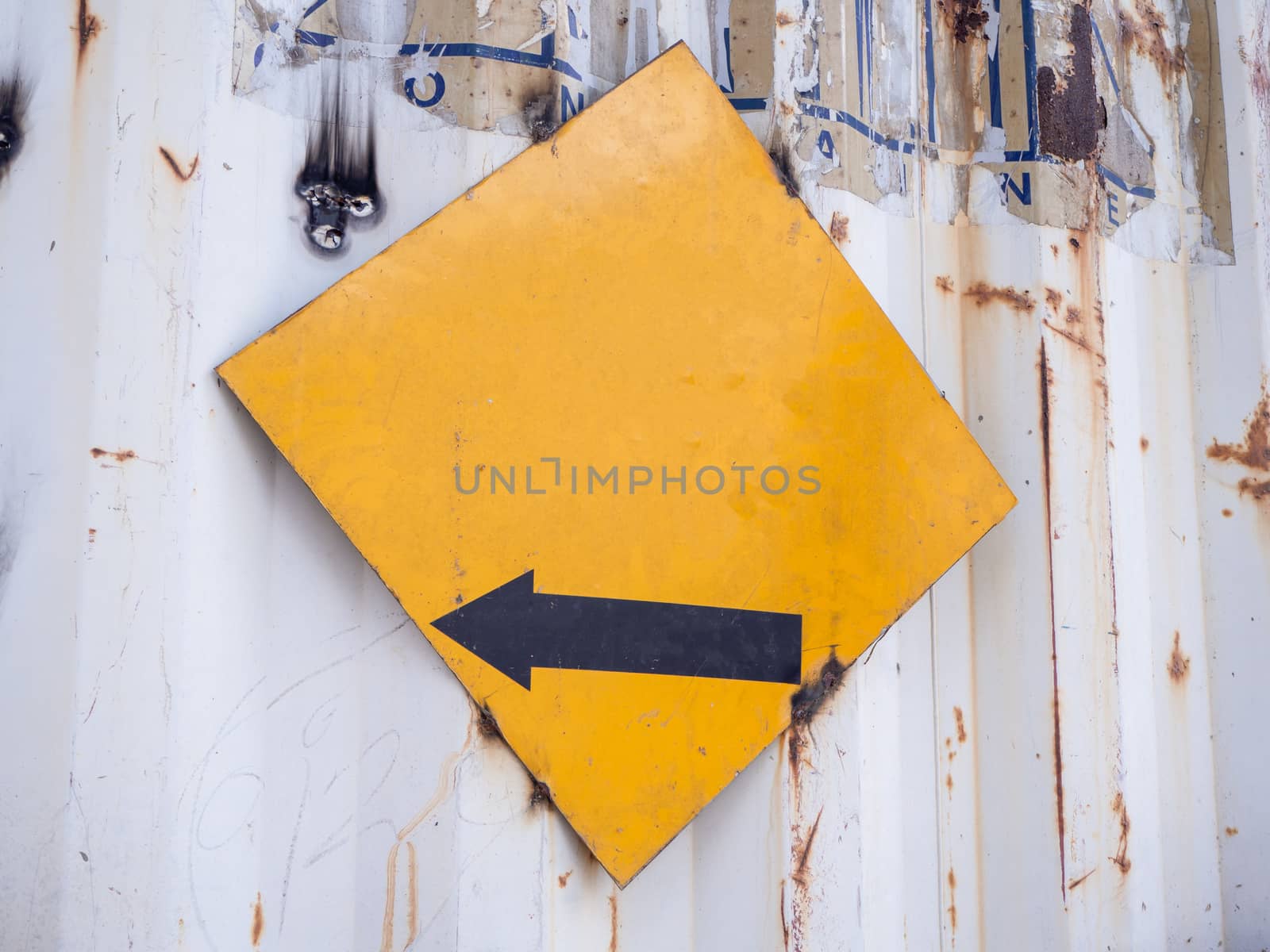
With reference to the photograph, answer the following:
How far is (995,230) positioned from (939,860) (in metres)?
0.88

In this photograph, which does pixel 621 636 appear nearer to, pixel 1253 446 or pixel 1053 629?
pixel 1053 629

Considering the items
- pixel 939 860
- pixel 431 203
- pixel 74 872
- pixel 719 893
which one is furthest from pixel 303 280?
pixel 939 860

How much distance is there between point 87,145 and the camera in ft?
2.94

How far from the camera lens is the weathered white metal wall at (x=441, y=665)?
33.8 inches

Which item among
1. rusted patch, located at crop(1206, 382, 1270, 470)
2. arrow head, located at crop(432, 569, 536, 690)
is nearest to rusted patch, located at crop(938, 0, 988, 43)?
rusted patch, located at crop(1206, 382, 1270, 470)

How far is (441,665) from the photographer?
0.94m

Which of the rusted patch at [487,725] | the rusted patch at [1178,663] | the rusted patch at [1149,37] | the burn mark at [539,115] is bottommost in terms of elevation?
the rusted patch at [487,725]

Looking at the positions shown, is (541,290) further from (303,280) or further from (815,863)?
(815,863)

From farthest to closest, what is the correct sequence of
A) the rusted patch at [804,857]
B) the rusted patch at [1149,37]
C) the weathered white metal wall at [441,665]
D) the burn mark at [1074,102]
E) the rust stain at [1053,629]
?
1. the rusted patch at [1149,37]
2. the burn mark at [1074,102]
3. the rust stain at [1053,629]
4. the rusted patch at [804,857]
5. the weathered white metal wall at [441,665]

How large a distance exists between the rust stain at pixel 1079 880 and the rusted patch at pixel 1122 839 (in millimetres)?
43

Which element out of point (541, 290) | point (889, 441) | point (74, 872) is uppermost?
point (541, 290)

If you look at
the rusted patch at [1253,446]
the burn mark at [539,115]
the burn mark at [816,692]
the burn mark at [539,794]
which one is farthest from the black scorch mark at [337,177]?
the rusted patch at [1253,446]

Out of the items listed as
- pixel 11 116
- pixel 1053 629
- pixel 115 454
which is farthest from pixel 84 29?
pixel 1053 629

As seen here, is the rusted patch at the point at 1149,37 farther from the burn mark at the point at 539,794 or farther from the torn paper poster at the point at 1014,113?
the burn mark at the point at 539,794
